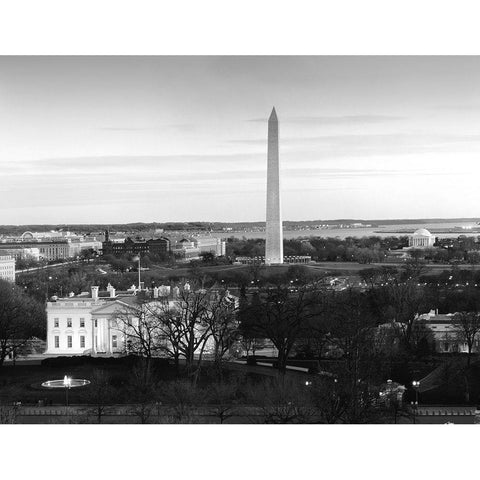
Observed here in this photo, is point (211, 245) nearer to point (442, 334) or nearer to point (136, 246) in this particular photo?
point (136, 246)

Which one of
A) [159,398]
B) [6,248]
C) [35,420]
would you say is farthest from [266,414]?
[6,248]

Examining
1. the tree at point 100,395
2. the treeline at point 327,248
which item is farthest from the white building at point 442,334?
the treeline at point 327,248

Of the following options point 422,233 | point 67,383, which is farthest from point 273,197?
point 422,233

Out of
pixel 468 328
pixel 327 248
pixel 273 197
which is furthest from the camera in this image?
pixel 327 248

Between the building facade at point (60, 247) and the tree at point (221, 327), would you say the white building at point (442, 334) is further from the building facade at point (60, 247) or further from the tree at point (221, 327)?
the building facade at point (60, 247)

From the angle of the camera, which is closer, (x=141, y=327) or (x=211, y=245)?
(x=141, y=327)

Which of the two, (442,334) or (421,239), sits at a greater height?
(421,239)
